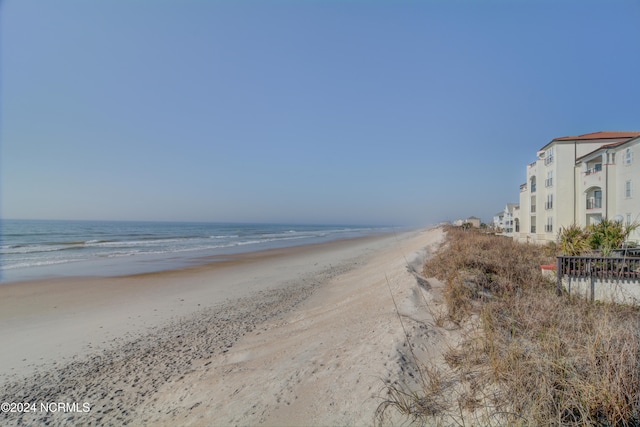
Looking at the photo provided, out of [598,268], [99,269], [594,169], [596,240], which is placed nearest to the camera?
[598,268]

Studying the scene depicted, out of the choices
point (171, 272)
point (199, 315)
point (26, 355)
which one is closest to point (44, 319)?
point (26, 355)

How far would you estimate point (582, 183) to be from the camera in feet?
73.5

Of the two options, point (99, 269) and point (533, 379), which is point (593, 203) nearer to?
point (533, 379)

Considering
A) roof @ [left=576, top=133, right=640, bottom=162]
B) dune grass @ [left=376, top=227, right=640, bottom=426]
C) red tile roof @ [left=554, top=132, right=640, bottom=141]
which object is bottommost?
dune grass @ [left=376, top=227, right=640, bottom=426]

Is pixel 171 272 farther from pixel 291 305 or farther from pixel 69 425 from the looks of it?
pixel 69 425

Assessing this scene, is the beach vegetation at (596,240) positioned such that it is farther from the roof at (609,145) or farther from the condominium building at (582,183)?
the roof at (609,145)

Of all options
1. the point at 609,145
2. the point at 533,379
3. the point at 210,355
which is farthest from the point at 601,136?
the point at 210,355

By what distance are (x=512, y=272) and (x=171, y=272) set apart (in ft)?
49.8

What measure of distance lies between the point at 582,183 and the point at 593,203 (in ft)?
5.14

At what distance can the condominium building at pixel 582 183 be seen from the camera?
18844 mm

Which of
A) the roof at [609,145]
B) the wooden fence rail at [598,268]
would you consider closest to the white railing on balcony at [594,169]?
the roof at [609,145]

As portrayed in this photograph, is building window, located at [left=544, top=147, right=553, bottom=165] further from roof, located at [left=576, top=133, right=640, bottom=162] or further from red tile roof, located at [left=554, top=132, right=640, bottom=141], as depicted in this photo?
roof, located at [left=576, top=133, right=640, bottom=162]

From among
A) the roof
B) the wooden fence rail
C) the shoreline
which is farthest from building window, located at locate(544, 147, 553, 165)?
the wooden fence rail

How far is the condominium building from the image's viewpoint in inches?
742
